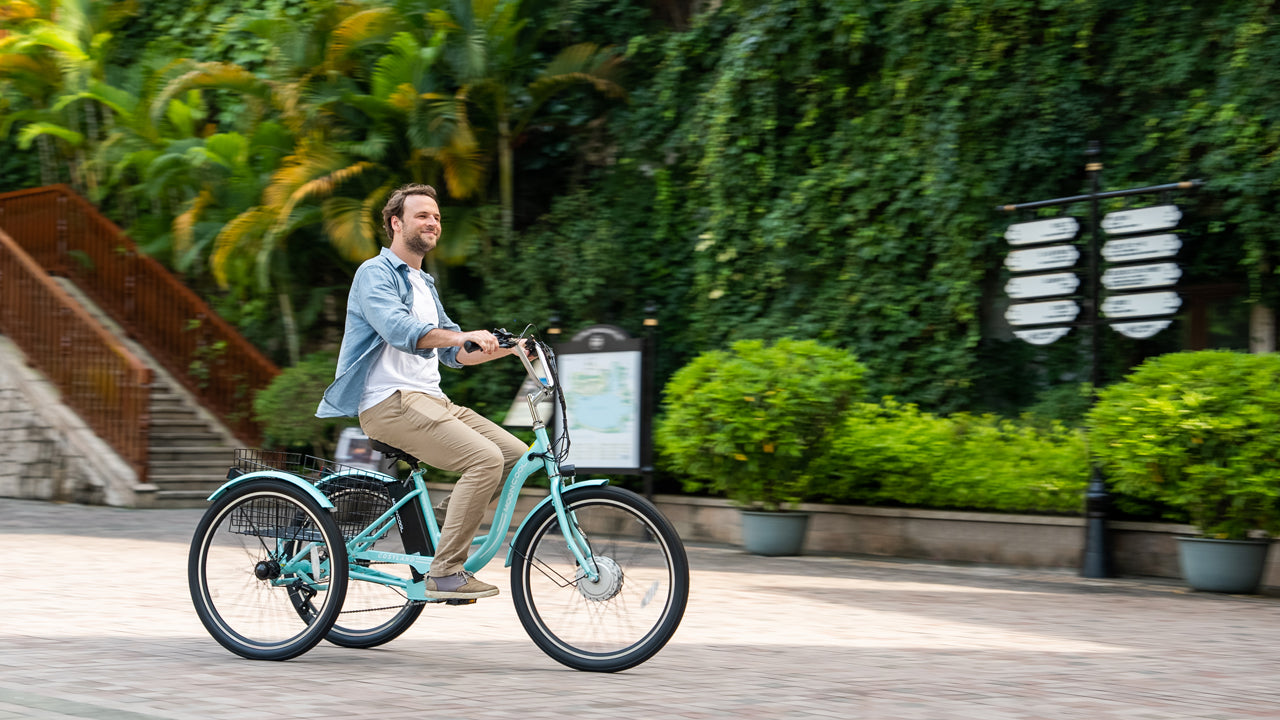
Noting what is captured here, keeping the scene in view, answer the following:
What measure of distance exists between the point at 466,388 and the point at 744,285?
328 cm

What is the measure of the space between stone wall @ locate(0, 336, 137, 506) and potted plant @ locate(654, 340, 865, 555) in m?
7.03

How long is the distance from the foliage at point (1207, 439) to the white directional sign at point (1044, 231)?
6.18 ft

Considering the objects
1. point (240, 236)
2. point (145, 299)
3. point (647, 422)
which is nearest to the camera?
point (647, 422)

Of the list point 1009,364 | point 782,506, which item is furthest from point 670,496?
point 1009,364

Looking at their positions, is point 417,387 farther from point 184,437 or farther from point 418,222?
point 184,437

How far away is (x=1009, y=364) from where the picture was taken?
1386 cm

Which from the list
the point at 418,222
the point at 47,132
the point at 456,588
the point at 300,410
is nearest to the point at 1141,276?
the point at 418,222

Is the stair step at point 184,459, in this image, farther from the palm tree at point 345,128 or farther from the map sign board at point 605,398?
the map sign board at point 605,398

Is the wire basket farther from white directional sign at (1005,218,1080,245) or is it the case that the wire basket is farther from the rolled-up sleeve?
white directional sign at (1005,218,1080,245)

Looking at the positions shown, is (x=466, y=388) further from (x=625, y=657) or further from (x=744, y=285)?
(x=625, y=657)

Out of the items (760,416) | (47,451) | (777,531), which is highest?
(760,416)

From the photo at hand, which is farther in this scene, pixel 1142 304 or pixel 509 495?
pixel 1142 304

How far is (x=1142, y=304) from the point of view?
10578 millimetres

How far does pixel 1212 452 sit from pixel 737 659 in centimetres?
448
